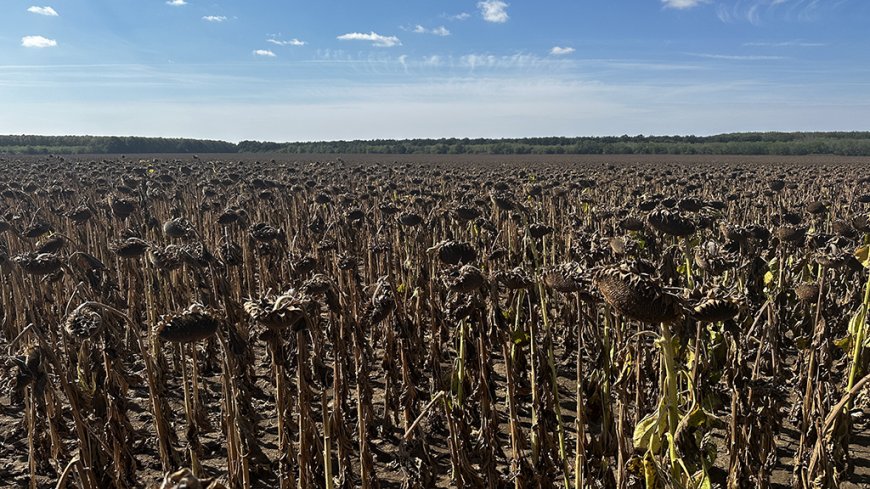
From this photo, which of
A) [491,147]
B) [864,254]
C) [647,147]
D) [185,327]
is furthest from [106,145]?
[864,254]

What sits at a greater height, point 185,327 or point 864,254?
point 864,254

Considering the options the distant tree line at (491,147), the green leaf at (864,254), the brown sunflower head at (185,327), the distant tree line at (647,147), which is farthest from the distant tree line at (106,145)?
the green leaf at (864,254)

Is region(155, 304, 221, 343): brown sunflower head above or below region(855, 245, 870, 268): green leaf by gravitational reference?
below

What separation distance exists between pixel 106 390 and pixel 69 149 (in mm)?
109173

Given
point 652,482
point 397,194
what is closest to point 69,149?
point 397,194

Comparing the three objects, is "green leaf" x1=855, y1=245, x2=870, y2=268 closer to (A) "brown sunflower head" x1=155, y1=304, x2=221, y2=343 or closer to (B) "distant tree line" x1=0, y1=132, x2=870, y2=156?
(A) "brown sunflower head" x1=155, y1=304, x2=221, y2=343

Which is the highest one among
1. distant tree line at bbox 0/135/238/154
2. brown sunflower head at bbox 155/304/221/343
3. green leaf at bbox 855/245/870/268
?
distant tree line at bbox 0/135/238/154

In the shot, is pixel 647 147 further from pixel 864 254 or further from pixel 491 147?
pixel 864 254

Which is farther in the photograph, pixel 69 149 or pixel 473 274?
pixel 69 149

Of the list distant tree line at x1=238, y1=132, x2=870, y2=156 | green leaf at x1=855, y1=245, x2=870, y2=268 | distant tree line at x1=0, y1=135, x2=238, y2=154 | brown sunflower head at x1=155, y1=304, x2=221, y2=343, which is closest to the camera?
brown sunflower head at x1=155, y1=304, x2=221, y2=343

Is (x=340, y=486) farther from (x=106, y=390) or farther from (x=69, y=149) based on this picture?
(x=69, y=149)

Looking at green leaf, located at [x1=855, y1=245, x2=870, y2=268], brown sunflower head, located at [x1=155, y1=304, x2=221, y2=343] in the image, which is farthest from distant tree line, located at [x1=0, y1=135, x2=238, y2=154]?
green leaf, located at [x1=855, y1=245, x2=870, y2=268]

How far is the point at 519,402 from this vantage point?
670cm

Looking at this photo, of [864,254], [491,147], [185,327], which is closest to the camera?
[185,327]
